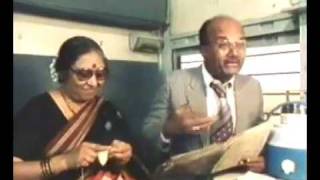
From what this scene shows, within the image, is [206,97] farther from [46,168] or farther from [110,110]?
[46,168]

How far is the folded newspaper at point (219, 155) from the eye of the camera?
131 centimetres

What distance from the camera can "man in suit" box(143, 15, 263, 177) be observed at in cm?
131

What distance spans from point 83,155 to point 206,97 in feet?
1.30

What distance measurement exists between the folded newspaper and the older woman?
144mm

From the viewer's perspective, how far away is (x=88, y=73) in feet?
4.00

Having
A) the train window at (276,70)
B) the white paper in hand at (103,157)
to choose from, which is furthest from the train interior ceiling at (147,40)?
the white paper in hand at (103,157)

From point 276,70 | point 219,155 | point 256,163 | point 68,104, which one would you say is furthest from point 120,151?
point 276,70

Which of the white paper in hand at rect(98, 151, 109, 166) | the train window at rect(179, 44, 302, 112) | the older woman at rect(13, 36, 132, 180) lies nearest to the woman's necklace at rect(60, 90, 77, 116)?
the older woman at rect(13, 36, 132, 180)

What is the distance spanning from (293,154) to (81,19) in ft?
2.37

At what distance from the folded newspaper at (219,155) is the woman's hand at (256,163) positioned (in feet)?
0.04

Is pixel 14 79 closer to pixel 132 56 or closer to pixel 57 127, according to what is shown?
pixel 57 127

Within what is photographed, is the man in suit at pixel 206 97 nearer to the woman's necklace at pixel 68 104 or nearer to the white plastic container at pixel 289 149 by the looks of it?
the white plastic container at pixel 289 149

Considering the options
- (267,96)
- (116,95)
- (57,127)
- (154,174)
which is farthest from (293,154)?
(57,127)

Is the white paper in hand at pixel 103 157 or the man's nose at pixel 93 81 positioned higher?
the man's nose at pixel 93 81
